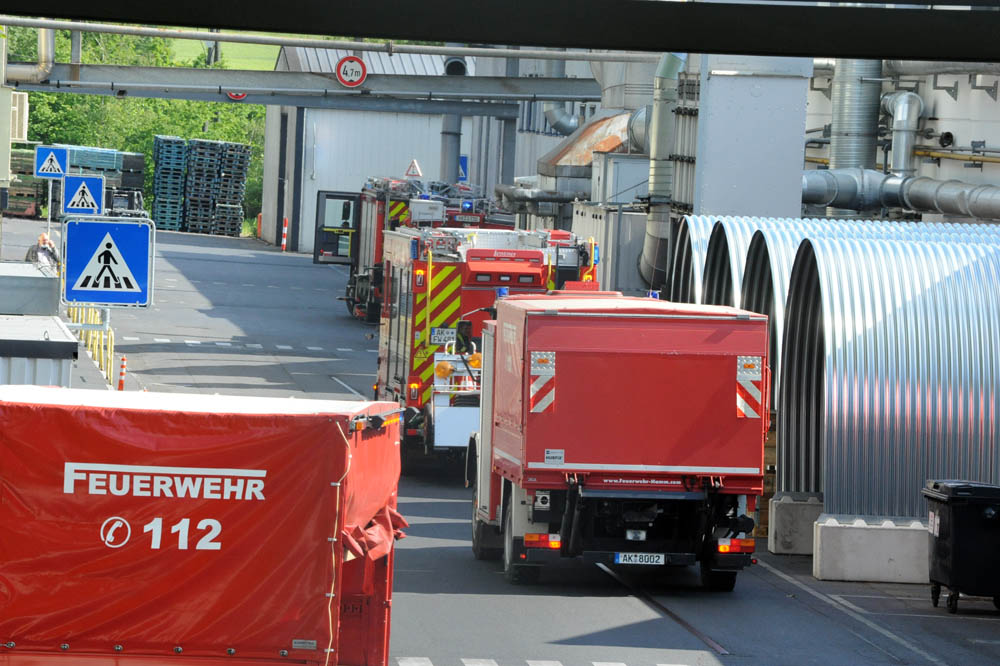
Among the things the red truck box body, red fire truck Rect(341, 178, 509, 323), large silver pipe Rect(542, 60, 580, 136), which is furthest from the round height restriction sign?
the red truck box body

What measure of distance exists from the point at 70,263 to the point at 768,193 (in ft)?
47.9

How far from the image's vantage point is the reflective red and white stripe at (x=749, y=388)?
14.9m

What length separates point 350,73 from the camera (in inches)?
1592

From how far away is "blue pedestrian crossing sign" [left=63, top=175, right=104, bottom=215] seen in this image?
25219 mm

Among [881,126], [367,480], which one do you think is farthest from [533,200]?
[367,480]

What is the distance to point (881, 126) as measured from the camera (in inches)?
1326

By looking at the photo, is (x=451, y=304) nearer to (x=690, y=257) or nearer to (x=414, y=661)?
(x=690, y=257)

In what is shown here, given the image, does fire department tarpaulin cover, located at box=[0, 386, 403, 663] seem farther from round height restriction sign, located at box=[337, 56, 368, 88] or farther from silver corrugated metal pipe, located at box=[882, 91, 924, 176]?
round height restriction sign, located at box=[337, 56, 368, 88]

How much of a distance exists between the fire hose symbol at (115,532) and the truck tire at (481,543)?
296 inches

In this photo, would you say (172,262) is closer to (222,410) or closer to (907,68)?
(907,68)

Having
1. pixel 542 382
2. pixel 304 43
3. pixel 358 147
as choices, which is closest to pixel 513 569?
pixel 542 382

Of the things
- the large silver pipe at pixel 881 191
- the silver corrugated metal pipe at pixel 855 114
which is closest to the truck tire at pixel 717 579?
the large silver pipe at pixel 881 191

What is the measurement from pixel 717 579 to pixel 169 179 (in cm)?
5962

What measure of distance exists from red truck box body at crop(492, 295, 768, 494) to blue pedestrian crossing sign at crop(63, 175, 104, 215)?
12474 mm
